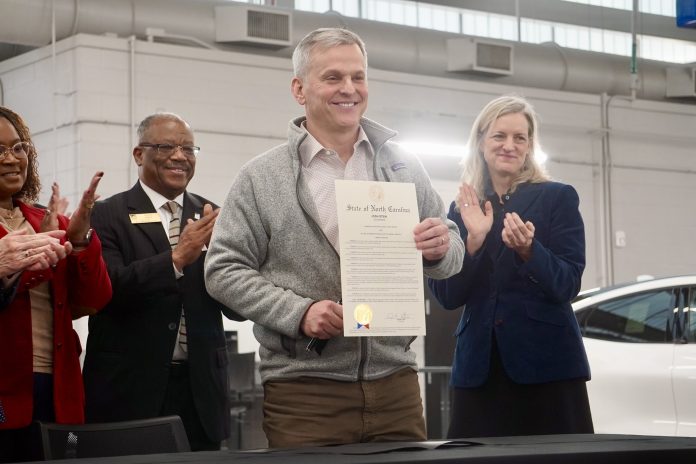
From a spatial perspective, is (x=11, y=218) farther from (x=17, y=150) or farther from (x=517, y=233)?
(x=517, y=233)

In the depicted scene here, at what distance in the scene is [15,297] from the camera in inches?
115

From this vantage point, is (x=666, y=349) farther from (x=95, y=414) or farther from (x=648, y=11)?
(x=648, y=11)

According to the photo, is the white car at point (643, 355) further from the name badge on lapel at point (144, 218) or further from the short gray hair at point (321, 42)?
the short gray hair at point (321, 42)

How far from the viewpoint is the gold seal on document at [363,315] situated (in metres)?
2.28

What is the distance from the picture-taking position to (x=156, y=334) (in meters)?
3.38

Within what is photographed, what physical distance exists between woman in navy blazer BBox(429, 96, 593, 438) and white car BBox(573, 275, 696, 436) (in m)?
3.15

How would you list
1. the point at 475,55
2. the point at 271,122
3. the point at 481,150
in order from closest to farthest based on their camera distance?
the point at 481,150
the point at 271,122
the point at 475,55

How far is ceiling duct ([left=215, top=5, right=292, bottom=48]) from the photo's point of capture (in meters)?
9.43

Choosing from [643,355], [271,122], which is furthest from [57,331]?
[271,122]

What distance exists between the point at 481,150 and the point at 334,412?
122 cm

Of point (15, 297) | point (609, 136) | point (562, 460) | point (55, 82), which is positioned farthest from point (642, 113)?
point (562, 460)

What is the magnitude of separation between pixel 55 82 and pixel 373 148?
7270mm

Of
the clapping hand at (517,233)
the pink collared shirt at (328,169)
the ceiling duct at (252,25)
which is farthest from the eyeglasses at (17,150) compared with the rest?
the ceiling duct at (252,25)

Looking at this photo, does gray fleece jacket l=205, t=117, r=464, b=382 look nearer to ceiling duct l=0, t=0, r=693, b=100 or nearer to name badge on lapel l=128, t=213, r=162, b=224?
name badge on lapel l=128, t=213, r=162, b=224
